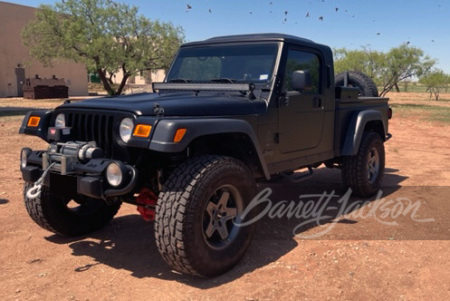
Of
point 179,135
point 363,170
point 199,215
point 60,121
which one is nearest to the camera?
point 179,135

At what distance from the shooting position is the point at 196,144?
11.4ft

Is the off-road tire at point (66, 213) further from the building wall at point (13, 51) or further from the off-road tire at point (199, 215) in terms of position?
the building wall at point (13, 51)

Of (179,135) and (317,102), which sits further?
(317,102)

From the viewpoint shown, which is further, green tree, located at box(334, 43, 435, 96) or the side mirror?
green tree, located at box(334, 43, 435, 96)

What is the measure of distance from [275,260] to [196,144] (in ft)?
3.72

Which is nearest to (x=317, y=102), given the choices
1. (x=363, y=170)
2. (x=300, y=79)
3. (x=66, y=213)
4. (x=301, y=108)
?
(x=301, y=108)

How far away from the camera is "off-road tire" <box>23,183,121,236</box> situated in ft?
12.4

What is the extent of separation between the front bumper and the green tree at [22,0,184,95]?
2366 cm

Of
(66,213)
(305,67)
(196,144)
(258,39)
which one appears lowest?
(66,213)

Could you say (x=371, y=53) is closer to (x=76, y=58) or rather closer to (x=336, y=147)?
(x=76, y=58)

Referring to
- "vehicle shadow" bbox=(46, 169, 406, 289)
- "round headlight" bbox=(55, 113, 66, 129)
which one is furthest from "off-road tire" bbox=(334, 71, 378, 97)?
"round headlight" bbox=(55, 113, 66, 129)

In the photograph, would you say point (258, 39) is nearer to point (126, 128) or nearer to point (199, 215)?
point (126, 128)

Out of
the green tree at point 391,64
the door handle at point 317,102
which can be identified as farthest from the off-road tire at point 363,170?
the green tree at point 391,64

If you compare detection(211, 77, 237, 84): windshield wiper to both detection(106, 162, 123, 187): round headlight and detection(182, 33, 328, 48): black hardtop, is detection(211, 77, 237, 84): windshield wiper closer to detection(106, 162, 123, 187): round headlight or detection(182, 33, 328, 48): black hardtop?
detection(182, 33, 328, 48): black hardtop
